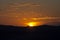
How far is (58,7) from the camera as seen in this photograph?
1497mm

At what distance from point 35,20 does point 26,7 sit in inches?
7.4
